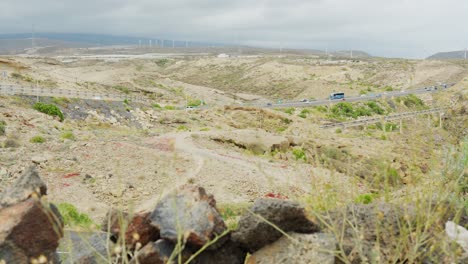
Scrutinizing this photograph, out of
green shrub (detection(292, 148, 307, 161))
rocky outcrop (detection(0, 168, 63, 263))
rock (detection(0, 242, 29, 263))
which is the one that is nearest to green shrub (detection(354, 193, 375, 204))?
rocky outcrop (detection(0, 168, 63, 263))

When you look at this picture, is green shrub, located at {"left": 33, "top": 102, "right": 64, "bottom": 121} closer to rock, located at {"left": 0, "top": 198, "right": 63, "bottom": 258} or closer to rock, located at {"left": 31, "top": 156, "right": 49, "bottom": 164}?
rock, located at {"left": 31, "top": 156, "right": 49, "bottom": 164}

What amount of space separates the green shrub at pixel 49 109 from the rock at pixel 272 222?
40097 mm

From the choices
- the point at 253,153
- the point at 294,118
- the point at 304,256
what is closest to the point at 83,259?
the point at 304,256

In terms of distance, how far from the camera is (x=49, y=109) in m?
45.6

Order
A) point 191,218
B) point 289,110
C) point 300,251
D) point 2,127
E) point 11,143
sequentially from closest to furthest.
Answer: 1. point 300,251
2. point 191,218
3. point 11,143
4. point 2,127
5. point 289,110

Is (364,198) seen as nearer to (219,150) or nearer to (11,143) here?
(219,150)

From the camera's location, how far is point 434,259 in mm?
6777

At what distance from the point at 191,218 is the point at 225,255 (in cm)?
81

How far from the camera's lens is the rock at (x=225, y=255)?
25.5 feet

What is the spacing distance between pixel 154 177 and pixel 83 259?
56.3 ft

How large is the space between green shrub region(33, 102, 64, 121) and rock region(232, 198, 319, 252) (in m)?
40.1

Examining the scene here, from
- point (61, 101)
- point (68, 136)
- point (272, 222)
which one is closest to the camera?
point (272, 222)

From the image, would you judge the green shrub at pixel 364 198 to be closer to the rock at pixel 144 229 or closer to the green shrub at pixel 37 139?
the rock at pixel 144 229

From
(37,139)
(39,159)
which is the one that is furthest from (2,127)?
(39,159)
